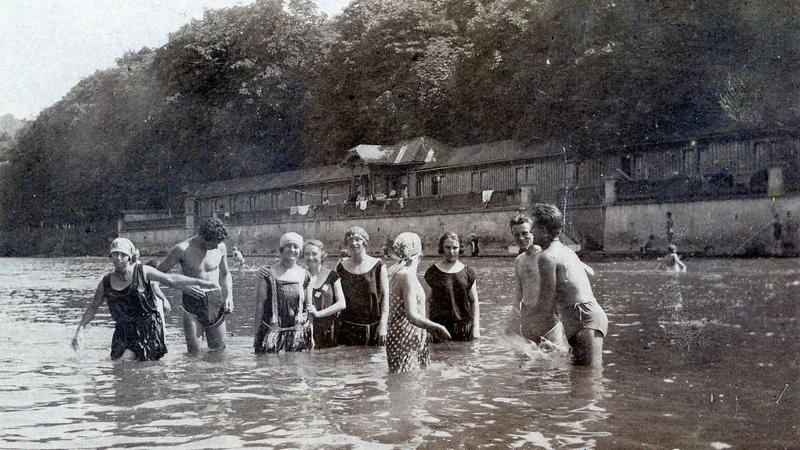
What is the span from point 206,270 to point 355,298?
5.67ft

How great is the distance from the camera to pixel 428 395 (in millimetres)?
8227

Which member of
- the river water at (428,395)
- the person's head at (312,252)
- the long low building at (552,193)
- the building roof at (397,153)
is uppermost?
the building roof at (397,153)

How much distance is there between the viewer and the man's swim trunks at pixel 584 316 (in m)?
8.12

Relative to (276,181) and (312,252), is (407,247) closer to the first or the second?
(312,252)

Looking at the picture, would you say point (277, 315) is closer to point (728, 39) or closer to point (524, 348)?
point (524, 348)

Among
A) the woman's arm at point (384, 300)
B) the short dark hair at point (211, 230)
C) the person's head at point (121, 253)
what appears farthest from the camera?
the woman's arm at point (384, 300)

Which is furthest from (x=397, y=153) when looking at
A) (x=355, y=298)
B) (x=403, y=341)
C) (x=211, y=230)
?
(x=403, y=341)

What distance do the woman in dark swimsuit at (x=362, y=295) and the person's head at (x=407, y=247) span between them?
1.92 m

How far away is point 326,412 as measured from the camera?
24.9 feet

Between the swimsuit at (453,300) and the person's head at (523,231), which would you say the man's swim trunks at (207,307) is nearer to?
the swimsuit at (453,300)

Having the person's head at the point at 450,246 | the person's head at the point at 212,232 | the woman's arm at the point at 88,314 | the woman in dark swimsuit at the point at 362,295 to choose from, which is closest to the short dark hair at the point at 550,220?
the person's head at the point at 450,246

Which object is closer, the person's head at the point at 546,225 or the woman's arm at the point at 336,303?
the person's head at the point at 546,225

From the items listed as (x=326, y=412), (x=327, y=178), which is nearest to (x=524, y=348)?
(x=326, y=412)

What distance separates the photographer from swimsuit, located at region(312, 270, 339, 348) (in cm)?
1019
